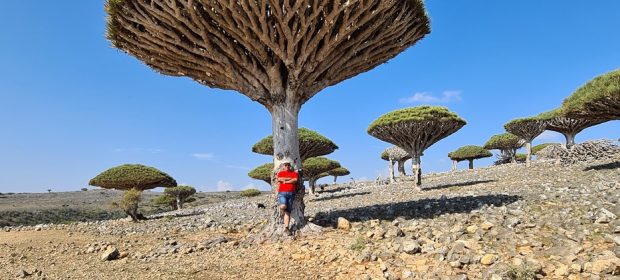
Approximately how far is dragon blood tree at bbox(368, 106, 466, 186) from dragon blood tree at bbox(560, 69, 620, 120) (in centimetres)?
537

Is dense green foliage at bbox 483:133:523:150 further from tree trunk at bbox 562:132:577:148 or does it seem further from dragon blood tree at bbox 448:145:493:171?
tree trunk at bbox 562:132:577:148

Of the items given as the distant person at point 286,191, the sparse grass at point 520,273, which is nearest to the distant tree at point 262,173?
the distant person at point 286,191

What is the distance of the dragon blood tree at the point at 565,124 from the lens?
95.3 ft

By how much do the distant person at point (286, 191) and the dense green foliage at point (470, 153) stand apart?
54899 mm

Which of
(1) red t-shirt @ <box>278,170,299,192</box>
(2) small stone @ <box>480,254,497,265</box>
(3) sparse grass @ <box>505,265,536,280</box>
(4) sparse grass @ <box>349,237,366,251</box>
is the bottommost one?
(3) sparse grass @ <box>505,265,536,280</box>

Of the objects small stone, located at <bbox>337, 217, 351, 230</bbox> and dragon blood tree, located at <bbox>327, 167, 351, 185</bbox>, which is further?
dragon blood tree, located at <bbox>327, 167, 351, 185</bbox>

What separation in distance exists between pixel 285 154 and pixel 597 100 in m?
14.4

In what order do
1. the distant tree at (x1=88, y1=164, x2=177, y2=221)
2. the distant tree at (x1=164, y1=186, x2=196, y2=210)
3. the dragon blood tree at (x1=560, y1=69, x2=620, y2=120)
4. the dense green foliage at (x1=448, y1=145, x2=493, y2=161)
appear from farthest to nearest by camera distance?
1. the dense green foliage at (x1=448, y1=145, x2=493, y2=161)
2. the distant tree at (x1=164, y1=186, x2=196, y2=210)
3. the distant tree at (x1=88, y1=164, x2=177, y2=221)
4. the dragon blood tree at (x1=560, y1=69, x2=620, y2=120)

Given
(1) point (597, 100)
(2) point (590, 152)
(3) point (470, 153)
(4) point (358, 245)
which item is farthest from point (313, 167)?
(3) point (470, 153)

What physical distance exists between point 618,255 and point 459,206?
4758mm

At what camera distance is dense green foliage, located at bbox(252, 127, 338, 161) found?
27.7m

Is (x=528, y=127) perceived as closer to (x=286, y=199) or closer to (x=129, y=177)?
(x=286, y=199)

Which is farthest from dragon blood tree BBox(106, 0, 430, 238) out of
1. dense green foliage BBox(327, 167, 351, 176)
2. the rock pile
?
dense green foliage BBox(327, 167, 351, 176)

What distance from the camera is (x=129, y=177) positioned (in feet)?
87.2
